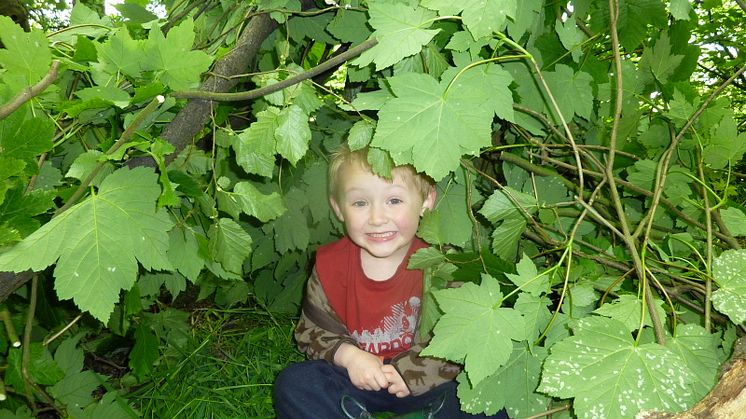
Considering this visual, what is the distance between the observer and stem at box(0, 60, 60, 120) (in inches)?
36.4

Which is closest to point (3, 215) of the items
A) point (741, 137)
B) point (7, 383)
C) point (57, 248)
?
point (57, 248)

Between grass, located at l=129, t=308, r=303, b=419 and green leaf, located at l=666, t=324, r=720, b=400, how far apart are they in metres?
1.52

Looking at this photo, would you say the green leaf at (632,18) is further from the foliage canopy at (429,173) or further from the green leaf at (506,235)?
the green leaf at (506,235)

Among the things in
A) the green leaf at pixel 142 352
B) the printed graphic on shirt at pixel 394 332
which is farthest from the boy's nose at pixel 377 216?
the green leaf at pixel 142 352

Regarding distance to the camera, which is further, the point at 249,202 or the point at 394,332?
the point at 394,332

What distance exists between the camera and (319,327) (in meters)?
1.85

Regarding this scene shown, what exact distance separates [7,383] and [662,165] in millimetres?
1834

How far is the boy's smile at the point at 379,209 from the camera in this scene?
1674mm

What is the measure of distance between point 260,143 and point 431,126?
1.51 feet

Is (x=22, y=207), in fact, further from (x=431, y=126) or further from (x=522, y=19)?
(x=522, y=19)

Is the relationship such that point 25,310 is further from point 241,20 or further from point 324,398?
point 241,20

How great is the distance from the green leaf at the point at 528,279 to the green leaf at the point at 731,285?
12.8 inches

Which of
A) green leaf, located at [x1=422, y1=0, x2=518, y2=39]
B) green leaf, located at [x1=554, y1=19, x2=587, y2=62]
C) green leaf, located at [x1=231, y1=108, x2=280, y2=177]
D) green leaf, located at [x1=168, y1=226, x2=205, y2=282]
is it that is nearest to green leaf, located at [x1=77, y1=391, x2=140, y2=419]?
green leaf, located at [x1=168, y1=226, x2=205, y2=282]

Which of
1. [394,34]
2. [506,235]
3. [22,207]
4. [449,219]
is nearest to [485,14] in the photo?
[394,34]
